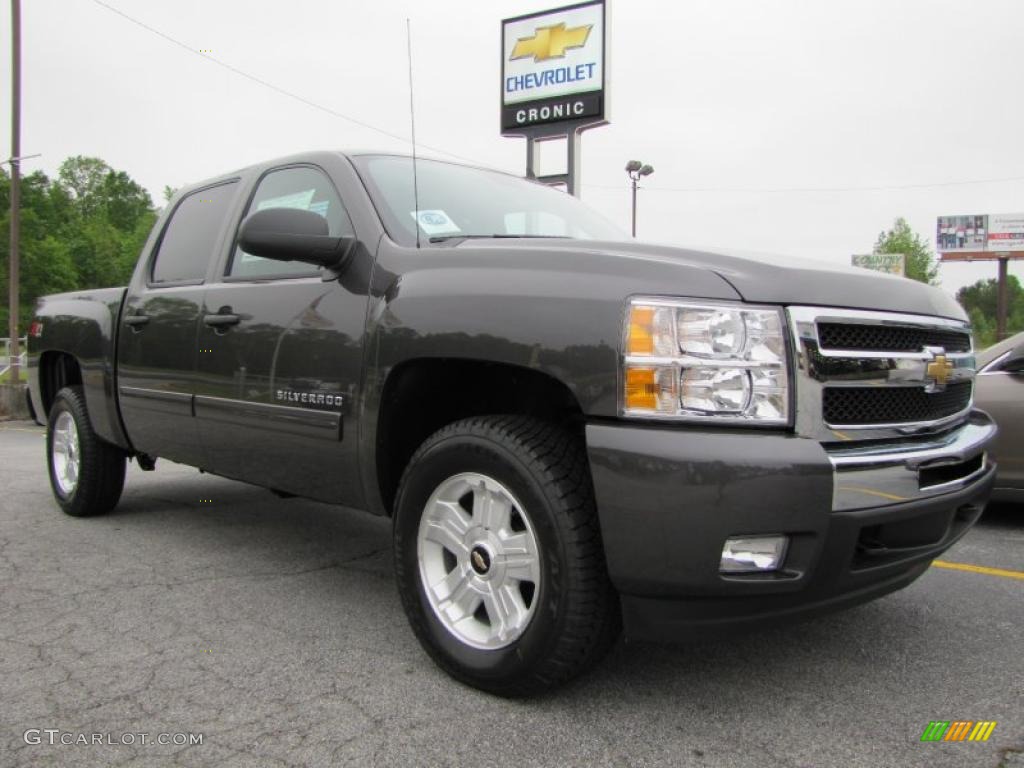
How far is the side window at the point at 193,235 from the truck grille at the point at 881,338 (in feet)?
9.55

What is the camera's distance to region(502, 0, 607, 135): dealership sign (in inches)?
600

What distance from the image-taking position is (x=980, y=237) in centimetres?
5894

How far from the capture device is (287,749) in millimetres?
2160

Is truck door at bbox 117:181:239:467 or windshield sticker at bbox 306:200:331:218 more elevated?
windshield sticker at bbox 306:200:331:218

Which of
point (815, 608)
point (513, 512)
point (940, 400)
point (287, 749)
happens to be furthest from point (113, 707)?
point (940, 400)

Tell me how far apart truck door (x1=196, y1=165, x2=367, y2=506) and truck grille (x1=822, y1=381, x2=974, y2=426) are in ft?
5.17

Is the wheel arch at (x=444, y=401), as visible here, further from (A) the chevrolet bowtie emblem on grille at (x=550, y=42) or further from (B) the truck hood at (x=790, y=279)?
(A) the chevrolet bowtie emblem on grille at (x=550, y=42)

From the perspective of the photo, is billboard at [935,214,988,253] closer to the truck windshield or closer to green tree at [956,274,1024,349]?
green tree at [956,274,1024,349]

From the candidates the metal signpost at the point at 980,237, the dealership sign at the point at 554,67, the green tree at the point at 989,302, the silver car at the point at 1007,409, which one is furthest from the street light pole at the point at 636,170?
the green tree at the point at 989,302

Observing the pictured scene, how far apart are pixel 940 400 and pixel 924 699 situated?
0.91 m

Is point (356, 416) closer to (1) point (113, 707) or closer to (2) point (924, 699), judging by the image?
(1) point (113, 707)

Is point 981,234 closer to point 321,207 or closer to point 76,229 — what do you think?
point 321,207

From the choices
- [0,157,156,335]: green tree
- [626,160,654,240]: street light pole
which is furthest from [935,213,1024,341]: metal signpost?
[0,157,156,335]: green tree

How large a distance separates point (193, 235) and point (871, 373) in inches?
134
